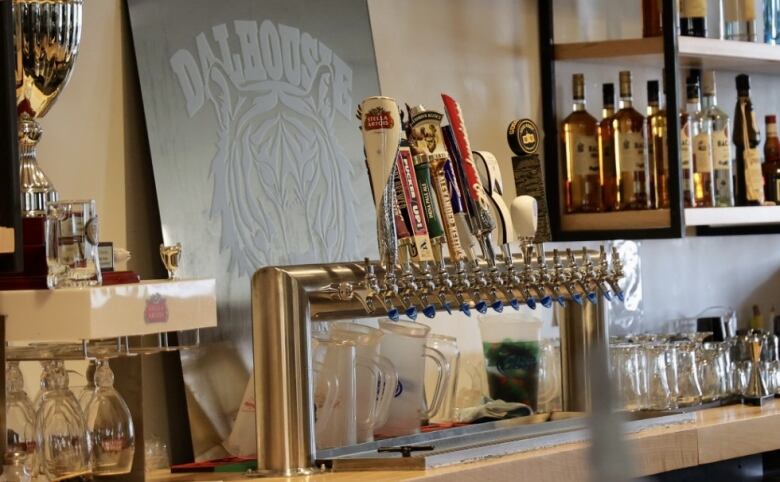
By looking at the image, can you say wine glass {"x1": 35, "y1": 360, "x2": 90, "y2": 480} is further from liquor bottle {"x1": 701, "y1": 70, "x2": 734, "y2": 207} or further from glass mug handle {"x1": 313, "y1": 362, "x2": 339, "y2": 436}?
liquor bottle {"x1": 701, "y1": 70, "x2": 734, "y2": 207}

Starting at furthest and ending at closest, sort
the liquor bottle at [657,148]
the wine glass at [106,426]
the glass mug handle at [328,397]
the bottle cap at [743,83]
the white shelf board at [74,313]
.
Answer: the bottle cap at [743,83], the liquor bottle at [657,148], the glass mug handle at [328,397], the wine glass at [106,426], the white shelf board at [74,313]

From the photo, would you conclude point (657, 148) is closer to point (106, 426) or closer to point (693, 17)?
point (693, 17)

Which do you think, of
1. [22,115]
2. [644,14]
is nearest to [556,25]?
[644,14]

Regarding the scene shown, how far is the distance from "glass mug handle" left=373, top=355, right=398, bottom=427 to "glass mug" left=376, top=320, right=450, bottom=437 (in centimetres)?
5

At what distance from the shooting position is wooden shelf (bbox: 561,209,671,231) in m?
2.86

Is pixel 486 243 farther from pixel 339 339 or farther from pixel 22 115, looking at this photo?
pixel 22 115

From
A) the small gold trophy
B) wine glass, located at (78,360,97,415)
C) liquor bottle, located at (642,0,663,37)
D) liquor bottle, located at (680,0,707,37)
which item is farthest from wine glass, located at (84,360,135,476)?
liquor bottle, located at (680,0,707,37)

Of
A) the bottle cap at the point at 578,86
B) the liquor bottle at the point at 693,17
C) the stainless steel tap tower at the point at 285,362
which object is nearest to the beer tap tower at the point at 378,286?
the stainless steel tap tower at the point at 285,362

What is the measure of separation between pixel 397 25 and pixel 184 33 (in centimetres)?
65

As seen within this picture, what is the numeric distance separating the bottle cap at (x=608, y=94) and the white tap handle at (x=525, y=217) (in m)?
0.77

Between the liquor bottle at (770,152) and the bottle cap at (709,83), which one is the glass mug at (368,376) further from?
the liquor bottle at (770,152)

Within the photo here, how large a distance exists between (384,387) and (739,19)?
170cm

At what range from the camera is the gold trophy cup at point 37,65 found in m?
1.63

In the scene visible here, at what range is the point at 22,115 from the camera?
1682mm
